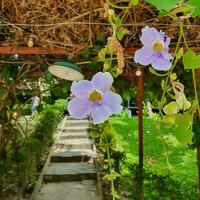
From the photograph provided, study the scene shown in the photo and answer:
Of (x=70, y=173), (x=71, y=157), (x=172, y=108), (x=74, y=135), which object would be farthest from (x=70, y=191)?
(x=172, y=108)

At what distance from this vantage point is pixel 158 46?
0.62 metres

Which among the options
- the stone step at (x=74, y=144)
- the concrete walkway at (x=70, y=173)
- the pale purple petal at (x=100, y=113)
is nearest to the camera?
the pale purple petal at (x=100, y=113)

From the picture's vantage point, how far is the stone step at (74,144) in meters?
7.77

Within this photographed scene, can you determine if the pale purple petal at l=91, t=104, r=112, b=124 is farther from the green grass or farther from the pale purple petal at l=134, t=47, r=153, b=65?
the green grass

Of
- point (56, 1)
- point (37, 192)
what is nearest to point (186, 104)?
point (56, 1)

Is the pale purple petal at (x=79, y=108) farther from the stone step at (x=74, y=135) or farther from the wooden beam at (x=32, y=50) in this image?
the stone step at (x=74, y=135)

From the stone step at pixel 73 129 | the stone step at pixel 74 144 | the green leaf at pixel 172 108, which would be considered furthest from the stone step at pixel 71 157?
the green leaf at pixel 172 108

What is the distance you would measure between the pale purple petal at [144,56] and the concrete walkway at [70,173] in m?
4.30

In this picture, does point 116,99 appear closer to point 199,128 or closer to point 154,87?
point 199,128

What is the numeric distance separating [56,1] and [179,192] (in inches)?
97.7

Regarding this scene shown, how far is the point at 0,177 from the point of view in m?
4.29

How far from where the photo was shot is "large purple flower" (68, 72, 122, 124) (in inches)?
22.5

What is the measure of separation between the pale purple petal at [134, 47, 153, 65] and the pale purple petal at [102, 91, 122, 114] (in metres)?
0.07

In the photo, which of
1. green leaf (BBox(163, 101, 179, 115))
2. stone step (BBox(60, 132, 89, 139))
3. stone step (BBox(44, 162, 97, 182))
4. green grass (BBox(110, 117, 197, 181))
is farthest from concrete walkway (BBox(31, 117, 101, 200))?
green leaf (BBox(163, 101, 179, 115))
